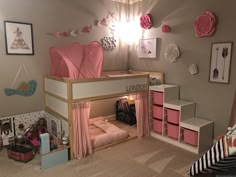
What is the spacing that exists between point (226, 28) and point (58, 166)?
2913mm

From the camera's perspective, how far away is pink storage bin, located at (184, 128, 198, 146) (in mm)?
2807

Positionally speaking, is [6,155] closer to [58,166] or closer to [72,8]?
[58,166]

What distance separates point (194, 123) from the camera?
2898 mm

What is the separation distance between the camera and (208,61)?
9.61 ft

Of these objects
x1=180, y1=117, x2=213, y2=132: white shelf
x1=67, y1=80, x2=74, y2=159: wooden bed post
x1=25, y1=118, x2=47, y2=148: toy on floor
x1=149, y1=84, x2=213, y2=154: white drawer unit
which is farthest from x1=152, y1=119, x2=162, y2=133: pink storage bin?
x1=25, y1=118, x2=47, y2=148: toy on floor

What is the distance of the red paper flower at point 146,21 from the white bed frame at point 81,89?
1.03m

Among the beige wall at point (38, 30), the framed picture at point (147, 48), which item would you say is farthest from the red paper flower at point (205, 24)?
the beige wall at point (38, 30)

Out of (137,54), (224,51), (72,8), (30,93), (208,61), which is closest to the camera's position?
(224,51)

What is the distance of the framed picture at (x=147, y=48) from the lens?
3.71m

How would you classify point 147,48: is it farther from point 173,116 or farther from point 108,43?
point 173,116

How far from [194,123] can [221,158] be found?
1300 millimetres

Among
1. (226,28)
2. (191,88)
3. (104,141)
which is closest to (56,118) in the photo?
(104,141)

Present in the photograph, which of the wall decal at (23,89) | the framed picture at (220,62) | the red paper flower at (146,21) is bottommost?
the wall decal at (23,89)

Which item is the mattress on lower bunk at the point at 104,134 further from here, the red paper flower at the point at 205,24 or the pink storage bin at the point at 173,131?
the red paper flower at the point at 205,24
